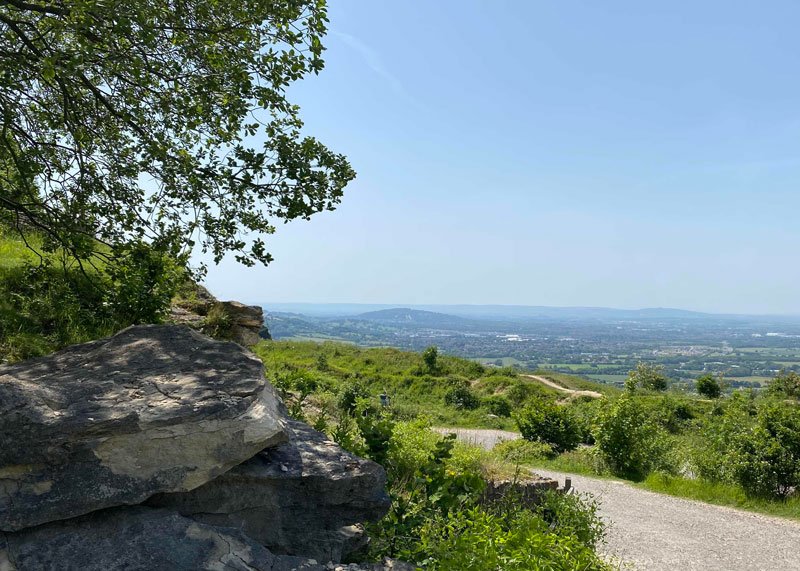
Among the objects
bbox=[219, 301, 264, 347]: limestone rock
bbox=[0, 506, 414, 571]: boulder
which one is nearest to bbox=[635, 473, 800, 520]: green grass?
bbox=[219, 301, 264, 347]: limestone rock

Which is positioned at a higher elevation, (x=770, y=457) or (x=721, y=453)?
(x=770, y=457)

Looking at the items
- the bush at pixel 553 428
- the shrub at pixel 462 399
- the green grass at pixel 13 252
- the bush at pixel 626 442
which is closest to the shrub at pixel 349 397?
the bush at pixel 553 428

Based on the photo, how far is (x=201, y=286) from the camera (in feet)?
42.6

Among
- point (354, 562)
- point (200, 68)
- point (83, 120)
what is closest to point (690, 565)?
point (354, 562)

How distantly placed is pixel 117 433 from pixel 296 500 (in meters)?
1.48

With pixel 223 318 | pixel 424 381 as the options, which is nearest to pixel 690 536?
pixel 223 318

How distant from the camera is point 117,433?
12.5 feet

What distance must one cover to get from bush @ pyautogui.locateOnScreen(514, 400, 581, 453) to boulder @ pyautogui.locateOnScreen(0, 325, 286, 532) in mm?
15144

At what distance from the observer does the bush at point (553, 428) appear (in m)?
18.0

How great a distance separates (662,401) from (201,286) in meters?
23.8

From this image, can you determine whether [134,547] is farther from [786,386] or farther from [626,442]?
[786,386]

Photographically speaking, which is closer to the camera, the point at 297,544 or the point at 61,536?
the point at 61,536

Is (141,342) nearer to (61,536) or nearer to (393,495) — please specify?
(61,536)

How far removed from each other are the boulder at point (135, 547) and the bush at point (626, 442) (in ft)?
42.0
